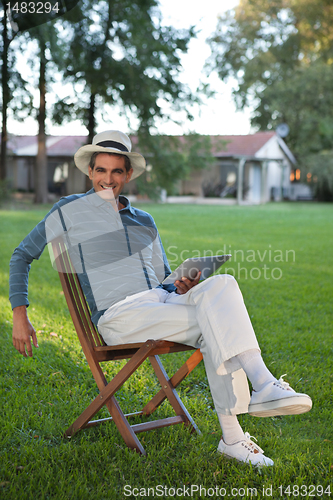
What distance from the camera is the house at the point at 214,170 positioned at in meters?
30.7

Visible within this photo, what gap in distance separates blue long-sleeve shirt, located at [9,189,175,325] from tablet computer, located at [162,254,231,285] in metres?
0.29

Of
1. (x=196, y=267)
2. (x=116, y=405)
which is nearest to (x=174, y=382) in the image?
(x=116, y=405)

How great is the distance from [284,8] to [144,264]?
4163 cm

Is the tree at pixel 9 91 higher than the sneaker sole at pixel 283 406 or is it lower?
higher

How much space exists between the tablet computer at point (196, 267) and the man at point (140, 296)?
0.17 ft

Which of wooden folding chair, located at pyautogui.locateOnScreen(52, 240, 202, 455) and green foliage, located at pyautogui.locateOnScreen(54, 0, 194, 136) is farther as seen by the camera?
green foliage, located at pyautogui.locateOnScreen(54, 0, 194, 136)

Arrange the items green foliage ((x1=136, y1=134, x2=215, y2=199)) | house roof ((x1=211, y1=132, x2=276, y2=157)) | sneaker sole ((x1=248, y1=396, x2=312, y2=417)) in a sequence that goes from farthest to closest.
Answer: house roof ((x1=211, y1=132, x2=276, y2=157))
green foliage ((x1=136, y1=134, x2=215, y2=199))
sneaker sole ((x1=248, y1=396, x2=312, y2=417))

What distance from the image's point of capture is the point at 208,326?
2.33m

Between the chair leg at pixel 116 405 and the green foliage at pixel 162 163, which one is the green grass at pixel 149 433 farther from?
the green foliage at pixel 162 163

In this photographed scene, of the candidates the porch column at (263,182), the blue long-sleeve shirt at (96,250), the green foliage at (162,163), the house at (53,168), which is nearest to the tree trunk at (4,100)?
the green foliage at (162,163)

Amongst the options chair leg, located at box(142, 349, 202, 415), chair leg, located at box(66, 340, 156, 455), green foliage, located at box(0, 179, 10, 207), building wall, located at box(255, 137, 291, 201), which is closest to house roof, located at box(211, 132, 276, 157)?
building wall, located at box(255, 137, 291, 201)

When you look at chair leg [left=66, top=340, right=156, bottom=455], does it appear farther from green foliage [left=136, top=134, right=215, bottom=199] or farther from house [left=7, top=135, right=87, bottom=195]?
house [left=7, top=135, right=87, bottom=195]

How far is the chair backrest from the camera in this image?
2537 millimetres

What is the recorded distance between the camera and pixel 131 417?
2963mm
